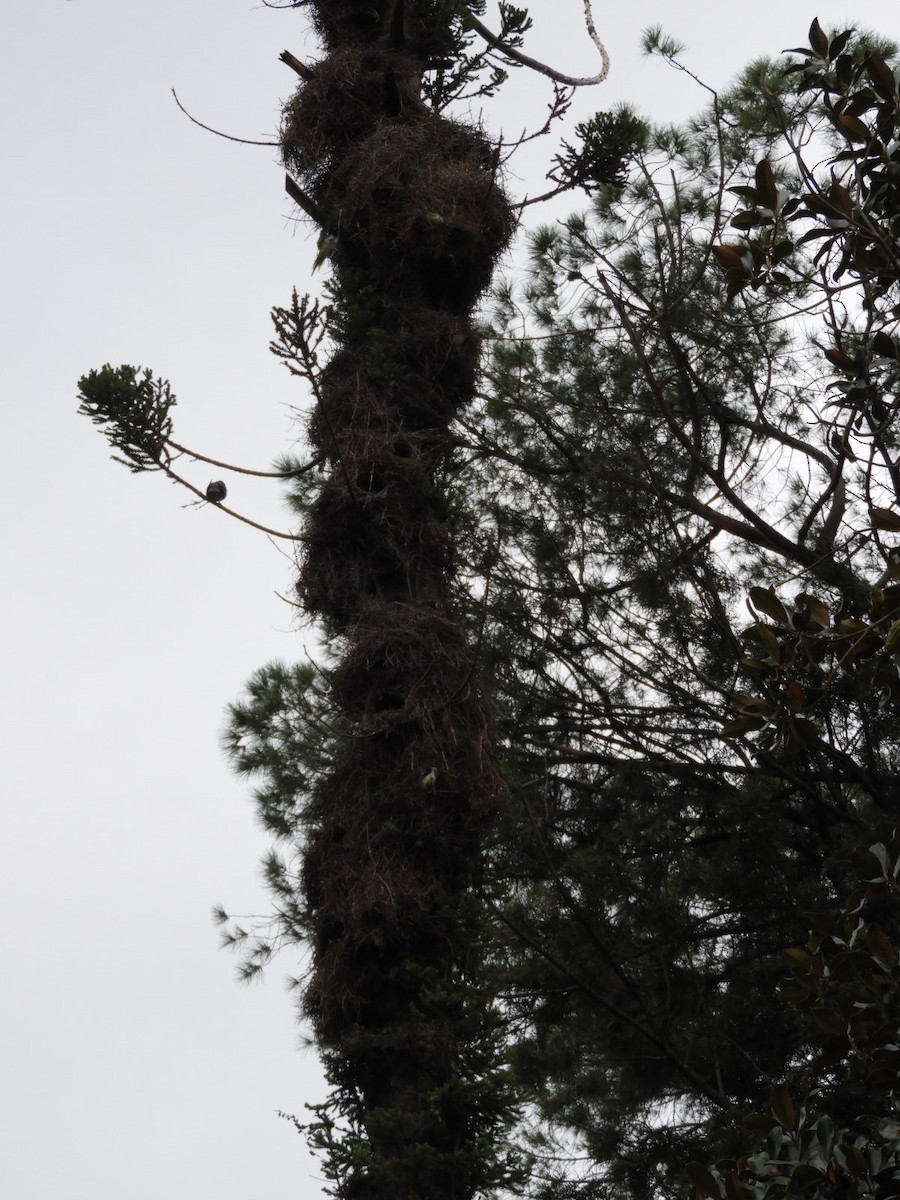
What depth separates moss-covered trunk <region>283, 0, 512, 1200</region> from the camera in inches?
127

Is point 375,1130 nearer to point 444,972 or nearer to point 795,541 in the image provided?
point 444,972

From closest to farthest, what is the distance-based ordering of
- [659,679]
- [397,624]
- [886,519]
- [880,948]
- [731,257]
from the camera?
[880,948] < [886,519] < [731,257] < [397,624] < [659,679]

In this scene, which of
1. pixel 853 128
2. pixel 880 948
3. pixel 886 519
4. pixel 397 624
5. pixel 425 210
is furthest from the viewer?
pixel 425 210

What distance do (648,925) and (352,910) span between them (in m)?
2.12

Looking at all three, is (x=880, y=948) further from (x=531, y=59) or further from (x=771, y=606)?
(x=531, y=59)

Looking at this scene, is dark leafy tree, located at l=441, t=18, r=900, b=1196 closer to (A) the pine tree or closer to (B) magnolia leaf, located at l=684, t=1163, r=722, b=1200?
(A) the pine tree

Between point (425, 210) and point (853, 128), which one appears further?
point (425, 210)

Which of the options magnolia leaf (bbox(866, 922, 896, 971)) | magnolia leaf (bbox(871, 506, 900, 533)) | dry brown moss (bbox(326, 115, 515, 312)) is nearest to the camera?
magnolia leaf (bbox(866, 922, 896, 971))

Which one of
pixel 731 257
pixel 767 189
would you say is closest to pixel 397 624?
pixel 731 257

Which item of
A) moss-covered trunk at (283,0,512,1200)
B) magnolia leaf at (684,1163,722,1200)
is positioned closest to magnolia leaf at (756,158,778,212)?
moss-covered trunk at (283,0,512,1200)

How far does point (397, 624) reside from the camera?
3729 mm

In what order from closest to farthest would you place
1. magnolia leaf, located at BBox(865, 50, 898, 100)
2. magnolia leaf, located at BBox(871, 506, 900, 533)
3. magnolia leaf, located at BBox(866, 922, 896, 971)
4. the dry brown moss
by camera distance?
1. magnolia leaf, located at BBox(866, 922, 896, 971)
2. magnolia leaf, located at BBox(871, 506, 900, 533)
3. magnolia leaf, located at BBox(865, 50, 898, 100)
4. the dry brown moss

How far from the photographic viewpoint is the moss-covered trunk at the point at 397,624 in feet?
10.6

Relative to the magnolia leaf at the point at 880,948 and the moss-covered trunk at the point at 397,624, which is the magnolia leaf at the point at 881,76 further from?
the magnolia leaf at the point at 880,948
